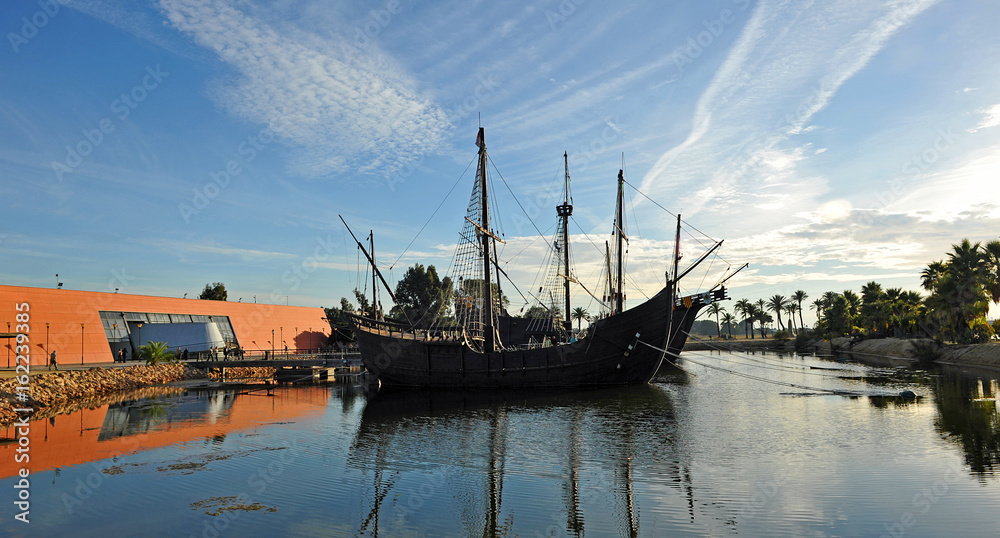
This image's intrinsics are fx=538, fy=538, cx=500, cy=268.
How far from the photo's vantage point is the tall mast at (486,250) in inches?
1353

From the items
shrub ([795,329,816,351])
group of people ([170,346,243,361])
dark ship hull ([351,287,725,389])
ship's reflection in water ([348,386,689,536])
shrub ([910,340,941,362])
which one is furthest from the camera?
shrub ([795,329,816,351])

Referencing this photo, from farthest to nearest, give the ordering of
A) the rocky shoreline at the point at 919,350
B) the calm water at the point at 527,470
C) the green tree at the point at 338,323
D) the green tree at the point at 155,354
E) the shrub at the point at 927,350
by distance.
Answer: the green tree at the point at 338,323 → the shrub at the point at 927,350 → the green tree at the point at 155,354 → the rocky shoreline at the point at 919,350 → the calm water at the point at 527,470

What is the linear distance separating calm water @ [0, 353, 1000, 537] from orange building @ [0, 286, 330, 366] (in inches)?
713

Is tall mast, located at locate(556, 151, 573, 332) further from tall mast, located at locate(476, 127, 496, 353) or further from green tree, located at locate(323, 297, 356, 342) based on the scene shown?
green tree, located at locate(323, 297, 356, 342)

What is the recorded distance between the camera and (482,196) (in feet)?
118

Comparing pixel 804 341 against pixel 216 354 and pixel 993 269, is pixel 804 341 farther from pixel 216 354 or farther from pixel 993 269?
pixel 216 354

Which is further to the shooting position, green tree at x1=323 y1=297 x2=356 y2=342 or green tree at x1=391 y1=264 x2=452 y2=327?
green tree at x1=391 y1=264 x2=452 y2=327

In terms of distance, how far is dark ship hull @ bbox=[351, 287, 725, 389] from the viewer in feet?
106

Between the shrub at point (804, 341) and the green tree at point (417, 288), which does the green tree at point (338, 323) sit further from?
the shrub at point (804, 341)

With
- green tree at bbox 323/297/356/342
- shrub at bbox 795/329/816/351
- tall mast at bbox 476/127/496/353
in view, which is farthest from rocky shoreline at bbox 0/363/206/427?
shrub at bbox 795/329/816/351

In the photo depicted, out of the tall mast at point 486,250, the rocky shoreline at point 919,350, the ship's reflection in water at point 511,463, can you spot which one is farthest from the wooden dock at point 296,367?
the rocky shoreline at point 919,350

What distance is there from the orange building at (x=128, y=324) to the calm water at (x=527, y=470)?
18107 millimetres

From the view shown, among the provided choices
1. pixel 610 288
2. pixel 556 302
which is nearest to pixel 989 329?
pixel 610 288

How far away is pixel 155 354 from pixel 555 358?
30999mm
